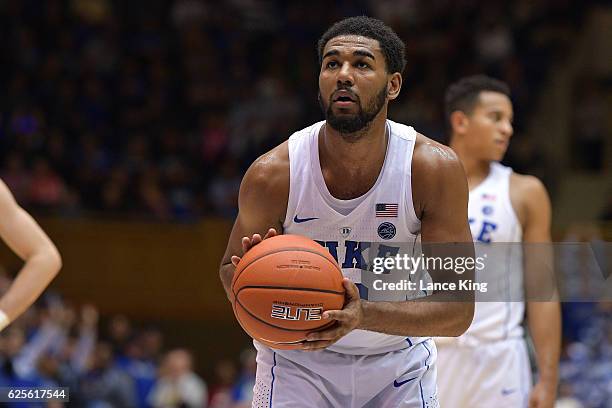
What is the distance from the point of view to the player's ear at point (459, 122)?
648cm

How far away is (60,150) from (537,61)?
265 inches

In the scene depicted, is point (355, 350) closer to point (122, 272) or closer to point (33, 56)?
point (122, 272)

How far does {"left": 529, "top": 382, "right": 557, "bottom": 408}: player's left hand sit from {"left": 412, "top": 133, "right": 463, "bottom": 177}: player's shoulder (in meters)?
1.93

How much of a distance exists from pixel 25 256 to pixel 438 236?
198cm

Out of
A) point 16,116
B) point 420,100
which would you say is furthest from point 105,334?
point 420,100

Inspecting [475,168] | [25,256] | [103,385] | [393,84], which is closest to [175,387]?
[103,385]

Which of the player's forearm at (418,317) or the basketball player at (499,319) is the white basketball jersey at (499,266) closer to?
the basketball player at (499,319)

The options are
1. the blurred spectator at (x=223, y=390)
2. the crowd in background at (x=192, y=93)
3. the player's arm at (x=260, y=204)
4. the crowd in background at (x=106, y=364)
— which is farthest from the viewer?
the crowd in background at (x=192, y=93)

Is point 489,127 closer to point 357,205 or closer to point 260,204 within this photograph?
point 357,205

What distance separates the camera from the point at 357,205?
4438mm

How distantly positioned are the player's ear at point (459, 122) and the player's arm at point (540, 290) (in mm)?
430

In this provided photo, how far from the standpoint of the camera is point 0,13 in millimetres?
15508

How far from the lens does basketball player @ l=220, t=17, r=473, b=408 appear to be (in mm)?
4348

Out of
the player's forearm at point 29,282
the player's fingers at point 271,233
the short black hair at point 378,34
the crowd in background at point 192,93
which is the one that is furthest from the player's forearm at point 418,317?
the crowd in background at point 192,93
